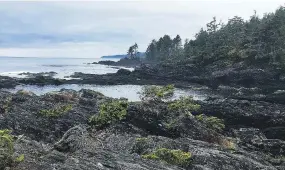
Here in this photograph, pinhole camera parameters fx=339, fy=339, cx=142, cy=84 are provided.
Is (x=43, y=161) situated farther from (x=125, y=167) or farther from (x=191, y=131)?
(x=191, y=131)

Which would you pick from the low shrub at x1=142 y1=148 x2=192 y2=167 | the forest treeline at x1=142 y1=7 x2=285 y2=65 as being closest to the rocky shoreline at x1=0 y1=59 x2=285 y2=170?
the low shrub at x1=142 y1=148 x2=192 y2=167

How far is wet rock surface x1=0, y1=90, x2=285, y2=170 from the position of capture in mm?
15055

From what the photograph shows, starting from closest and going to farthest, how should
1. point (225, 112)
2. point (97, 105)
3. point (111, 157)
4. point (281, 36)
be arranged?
point (111, 157), point (97, 105), point (225, 112), point (281, 36)

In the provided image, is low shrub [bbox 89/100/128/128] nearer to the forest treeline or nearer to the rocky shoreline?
the rocky shoreline

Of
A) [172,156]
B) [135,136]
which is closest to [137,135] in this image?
[135,136]

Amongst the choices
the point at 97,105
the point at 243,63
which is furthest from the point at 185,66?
the point at 97,105

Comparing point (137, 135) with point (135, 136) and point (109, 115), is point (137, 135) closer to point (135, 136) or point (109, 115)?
point (135, 136)

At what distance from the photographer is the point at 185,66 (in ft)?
356

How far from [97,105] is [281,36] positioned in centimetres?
7887

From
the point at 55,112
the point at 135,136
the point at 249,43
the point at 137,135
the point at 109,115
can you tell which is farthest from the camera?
the point at 249,43

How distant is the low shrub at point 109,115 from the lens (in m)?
27.4

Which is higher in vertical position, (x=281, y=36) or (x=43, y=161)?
(x=281, y=36)

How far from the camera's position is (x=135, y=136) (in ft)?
81.1

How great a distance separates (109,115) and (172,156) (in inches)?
425
